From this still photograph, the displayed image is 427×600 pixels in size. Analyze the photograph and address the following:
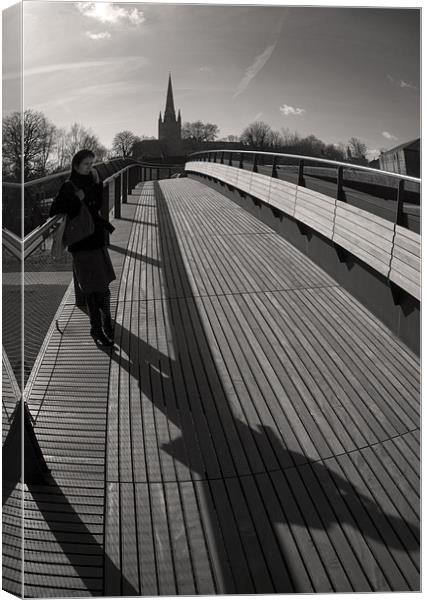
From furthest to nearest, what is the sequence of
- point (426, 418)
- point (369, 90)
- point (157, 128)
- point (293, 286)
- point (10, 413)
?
point (293, 286) < point (157, 128) < point (369, 90) < point (426, 418) < point (10, 413)

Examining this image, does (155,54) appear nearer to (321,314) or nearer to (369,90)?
(369,90)

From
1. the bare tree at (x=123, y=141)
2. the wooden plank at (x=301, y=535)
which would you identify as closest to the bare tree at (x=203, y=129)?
the bare tree at (x=123, y=141)

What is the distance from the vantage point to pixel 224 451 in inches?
83.6

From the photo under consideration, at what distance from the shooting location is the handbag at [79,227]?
2629mm

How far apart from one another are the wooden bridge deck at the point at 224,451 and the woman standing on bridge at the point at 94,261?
0.11 m

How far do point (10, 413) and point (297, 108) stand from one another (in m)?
1.98

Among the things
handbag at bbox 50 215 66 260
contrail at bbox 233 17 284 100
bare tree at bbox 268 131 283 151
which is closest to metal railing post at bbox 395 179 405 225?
contrail at bbox 233 17 284 100

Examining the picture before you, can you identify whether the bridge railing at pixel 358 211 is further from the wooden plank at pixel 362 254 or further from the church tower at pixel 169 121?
the church tower at pixel 169 121

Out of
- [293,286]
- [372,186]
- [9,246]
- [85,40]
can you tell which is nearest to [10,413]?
[9,246]

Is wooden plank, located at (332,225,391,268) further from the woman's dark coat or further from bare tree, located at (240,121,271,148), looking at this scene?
the woman's dark coat

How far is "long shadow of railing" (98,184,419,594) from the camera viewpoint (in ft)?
5.26

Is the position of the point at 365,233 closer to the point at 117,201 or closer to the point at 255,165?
the point at 117,201

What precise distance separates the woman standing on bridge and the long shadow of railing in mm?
155

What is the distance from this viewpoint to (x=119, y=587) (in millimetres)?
1592
